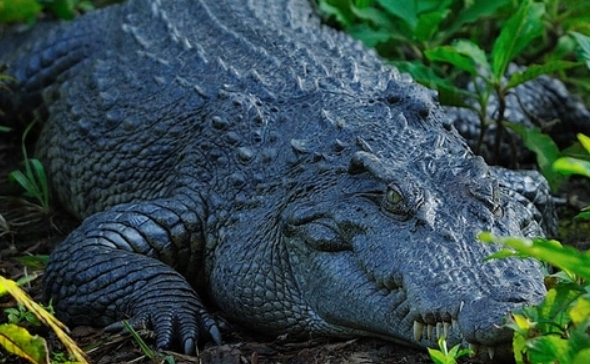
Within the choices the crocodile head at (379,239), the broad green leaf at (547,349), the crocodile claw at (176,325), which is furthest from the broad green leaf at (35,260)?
the broad green leaf at (547,349)

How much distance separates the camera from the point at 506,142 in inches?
256

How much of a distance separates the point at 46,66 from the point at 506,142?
2971 mm

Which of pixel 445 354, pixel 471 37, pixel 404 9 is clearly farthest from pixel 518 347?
pixel 471 37

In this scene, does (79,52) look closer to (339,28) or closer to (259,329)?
(339,28)

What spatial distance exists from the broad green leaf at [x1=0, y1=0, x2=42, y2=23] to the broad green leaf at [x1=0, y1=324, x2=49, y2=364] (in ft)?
13.3

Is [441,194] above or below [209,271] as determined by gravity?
above

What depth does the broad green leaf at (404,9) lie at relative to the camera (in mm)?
6355

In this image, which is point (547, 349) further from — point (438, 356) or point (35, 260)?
point (35, 260)

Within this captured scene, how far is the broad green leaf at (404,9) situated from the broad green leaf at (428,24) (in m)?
0.09

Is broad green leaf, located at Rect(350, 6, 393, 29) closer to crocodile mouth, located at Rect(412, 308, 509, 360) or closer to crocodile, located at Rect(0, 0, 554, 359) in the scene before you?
crocodile, located at Rect(0, 0, 554, 359)

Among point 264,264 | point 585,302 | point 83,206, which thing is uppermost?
point 585,302

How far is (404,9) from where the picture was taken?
638cm

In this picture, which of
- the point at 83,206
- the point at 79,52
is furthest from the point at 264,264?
the point at 79,52

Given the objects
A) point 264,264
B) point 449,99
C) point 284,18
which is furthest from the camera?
point 284,18
